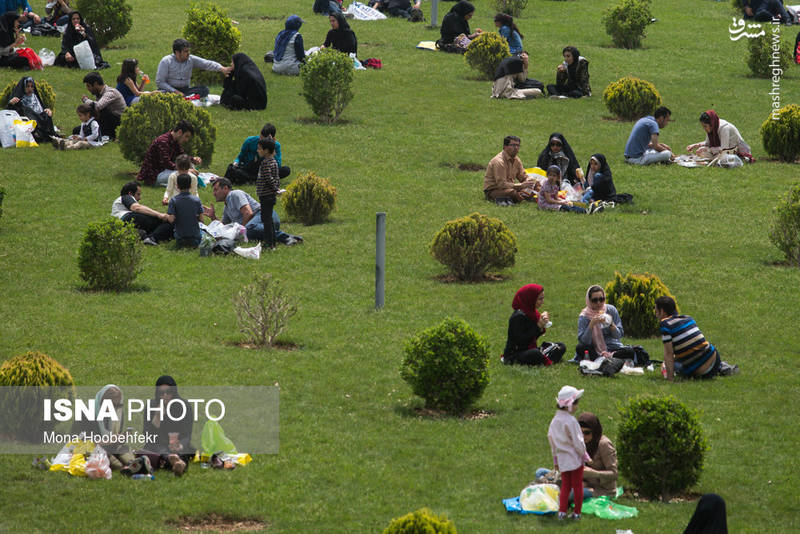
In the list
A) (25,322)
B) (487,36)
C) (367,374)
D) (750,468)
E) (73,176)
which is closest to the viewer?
(750,468)

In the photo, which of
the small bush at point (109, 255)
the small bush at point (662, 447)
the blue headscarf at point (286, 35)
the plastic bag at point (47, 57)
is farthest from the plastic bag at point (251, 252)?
the plastic bag at point (47, 57)

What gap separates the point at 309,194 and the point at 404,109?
8037 millimetres

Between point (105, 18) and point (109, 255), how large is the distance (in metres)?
16.4

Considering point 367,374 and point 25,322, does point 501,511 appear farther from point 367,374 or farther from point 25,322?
point 25,322

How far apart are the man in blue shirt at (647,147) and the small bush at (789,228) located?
203 inches

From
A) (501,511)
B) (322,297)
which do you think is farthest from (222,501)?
(322,297)

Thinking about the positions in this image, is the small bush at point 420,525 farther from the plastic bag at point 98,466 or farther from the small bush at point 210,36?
the small bush at point 210,36

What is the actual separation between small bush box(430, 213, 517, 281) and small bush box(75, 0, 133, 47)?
16.6 meters

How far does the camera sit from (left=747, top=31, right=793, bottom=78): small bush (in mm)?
30766

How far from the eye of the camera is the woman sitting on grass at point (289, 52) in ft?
94.2

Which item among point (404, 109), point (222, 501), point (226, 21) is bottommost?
point (222, 501)

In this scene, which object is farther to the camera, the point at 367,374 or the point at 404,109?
the point at 404,109

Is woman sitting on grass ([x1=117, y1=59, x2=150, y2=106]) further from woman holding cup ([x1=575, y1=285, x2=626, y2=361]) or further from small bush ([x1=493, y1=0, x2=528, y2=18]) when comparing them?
small bush ([x1=493, y1=0, x2=528, y2=18])

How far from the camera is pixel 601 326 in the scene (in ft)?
44.9
